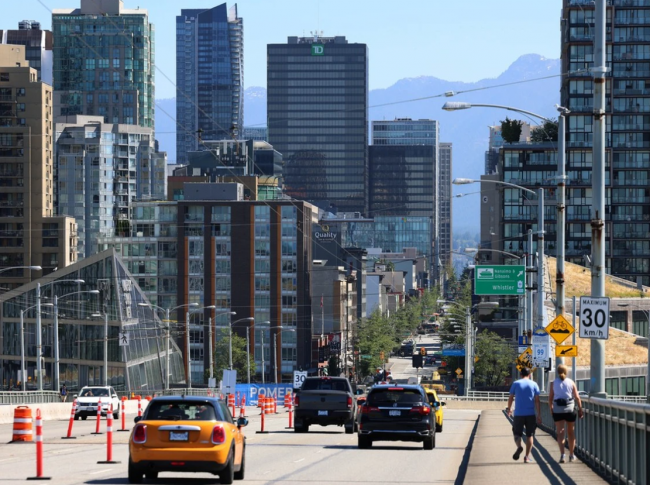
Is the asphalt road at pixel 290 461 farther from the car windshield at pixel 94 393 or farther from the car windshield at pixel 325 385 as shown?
the car windshield at pixel 94 393

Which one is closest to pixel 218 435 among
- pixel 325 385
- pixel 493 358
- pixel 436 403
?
pixel 436 403

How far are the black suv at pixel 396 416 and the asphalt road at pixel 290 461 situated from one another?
1.38ft

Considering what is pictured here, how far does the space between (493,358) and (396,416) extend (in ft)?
312

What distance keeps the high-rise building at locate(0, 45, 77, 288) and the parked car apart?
15027cm

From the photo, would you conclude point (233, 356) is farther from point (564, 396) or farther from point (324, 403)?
point (564, 396)

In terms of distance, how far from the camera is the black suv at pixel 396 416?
3166 centimetres

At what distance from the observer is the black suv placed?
3166 centimetres

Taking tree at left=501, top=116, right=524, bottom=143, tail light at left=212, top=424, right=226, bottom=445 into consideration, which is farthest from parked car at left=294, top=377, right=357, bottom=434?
tree at left=501, top=116, right=524, bottom=143

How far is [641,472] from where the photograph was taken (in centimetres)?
1589

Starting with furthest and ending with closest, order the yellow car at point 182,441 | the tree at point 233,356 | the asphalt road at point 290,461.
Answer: the tree at point 233,356
the asphalt road at point 290,461
the yellow car at point 182,441

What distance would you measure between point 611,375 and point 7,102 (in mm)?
112385

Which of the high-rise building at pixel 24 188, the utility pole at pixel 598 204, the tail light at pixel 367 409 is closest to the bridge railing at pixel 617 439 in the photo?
the utility pole at pixel 598 204

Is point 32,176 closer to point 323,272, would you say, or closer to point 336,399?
point 323,272

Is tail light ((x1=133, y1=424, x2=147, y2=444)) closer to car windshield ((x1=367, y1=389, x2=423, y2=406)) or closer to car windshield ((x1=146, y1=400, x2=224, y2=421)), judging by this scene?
car windshield ((x1=146, y1=400, x2=224, y2=421))
